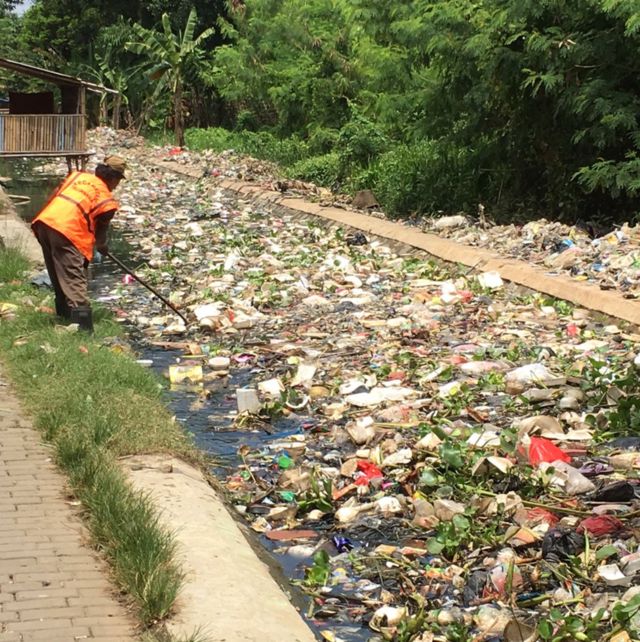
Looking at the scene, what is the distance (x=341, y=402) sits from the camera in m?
6.48

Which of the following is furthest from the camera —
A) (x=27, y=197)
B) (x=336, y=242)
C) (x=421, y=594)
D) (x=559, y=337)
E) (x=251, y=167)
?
(x=251, y=167)

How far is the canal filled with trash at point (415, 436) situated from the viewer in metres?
3.91

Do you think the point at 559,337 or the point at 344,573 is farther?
the point at 559,337

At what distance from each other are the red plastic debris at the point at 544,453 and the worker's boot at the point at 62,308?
13.0ft

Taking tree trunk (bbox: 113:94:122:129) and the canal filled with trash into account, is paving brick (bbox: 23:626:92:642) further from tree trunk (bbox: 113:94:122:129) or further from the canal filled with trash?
tree trunk (bbox: 113:94:122:129)

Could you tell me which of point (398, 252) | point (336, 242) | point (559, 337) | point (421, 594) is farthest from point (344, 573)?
point (336, 242)

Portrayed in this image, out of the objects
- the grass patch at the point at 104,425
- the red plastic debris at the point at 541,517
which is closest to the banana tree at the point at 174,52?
the grass patch at the point at 104,425

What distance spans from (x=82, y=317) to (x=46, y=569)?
4041 mm

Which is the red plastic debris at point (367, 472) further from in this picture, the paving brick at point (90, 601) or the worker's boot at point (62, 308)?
the worker's boot at point (62, 308)

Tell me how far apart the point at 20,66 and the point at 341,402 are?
12848 mm

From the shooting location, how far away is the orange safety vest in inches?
279

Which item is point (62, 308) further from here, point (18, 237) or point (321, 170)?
point (321, 170)

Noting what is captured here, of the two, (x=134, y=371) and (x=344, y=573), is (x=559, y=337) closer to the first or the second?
(x=134, y=371)

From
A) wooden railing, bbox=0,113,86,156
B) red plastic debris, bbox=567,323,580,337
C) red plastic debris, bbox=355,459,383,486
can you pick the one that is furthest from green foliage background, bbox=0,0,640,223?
red plastic debris, bbox=355,459,383,486
